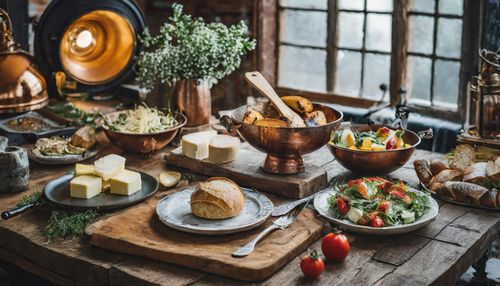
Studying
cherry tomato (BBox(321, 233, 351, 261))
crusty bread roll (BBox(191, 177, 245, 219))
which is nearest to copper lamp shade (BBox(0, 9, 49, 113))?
crusty bread roll (BBox(191, 177, 245, 219))

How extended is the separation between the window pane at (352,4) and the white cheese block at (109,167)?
6.99ft

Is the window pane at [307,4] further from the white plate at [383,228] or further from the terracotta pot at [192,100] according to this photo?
the white plate at [383,228]

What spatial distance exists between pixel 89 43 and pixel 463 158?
83.3 inches

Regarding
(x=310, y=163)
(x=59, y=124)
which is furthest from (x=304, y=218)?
(x=59, y=124)

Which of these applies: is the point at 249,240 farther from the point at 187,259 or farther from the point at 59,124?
the point at 59,124

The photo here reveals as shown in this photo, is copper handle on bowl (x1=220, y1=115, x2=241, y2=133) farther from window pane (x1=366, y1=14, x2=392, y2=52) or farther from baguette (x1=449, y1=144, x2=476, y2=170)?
window pane (x1=366, y1=14, x2=392, y2=52)

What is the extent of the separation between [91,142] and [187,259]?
134cm

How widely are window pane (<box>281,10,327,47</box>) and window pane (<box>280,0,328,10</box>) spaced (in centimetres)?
4

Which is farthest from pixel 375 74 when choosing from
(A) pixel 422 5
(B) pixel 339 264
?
(B) pixel 339 264

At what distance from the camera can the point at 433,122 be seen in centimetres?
416

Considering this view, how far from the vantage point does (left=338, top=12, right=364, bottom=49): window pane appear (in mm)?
4539

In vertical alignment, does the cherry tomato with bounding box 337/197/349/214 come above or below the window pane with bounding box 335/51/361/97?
below

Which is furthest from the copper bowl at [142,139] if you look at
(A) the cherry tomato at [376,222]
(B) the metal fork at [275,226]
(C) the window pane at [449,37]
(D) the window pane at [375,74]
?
(C) the window pane at [449,37]

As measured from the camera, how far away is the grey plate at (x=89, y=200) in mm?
2756
